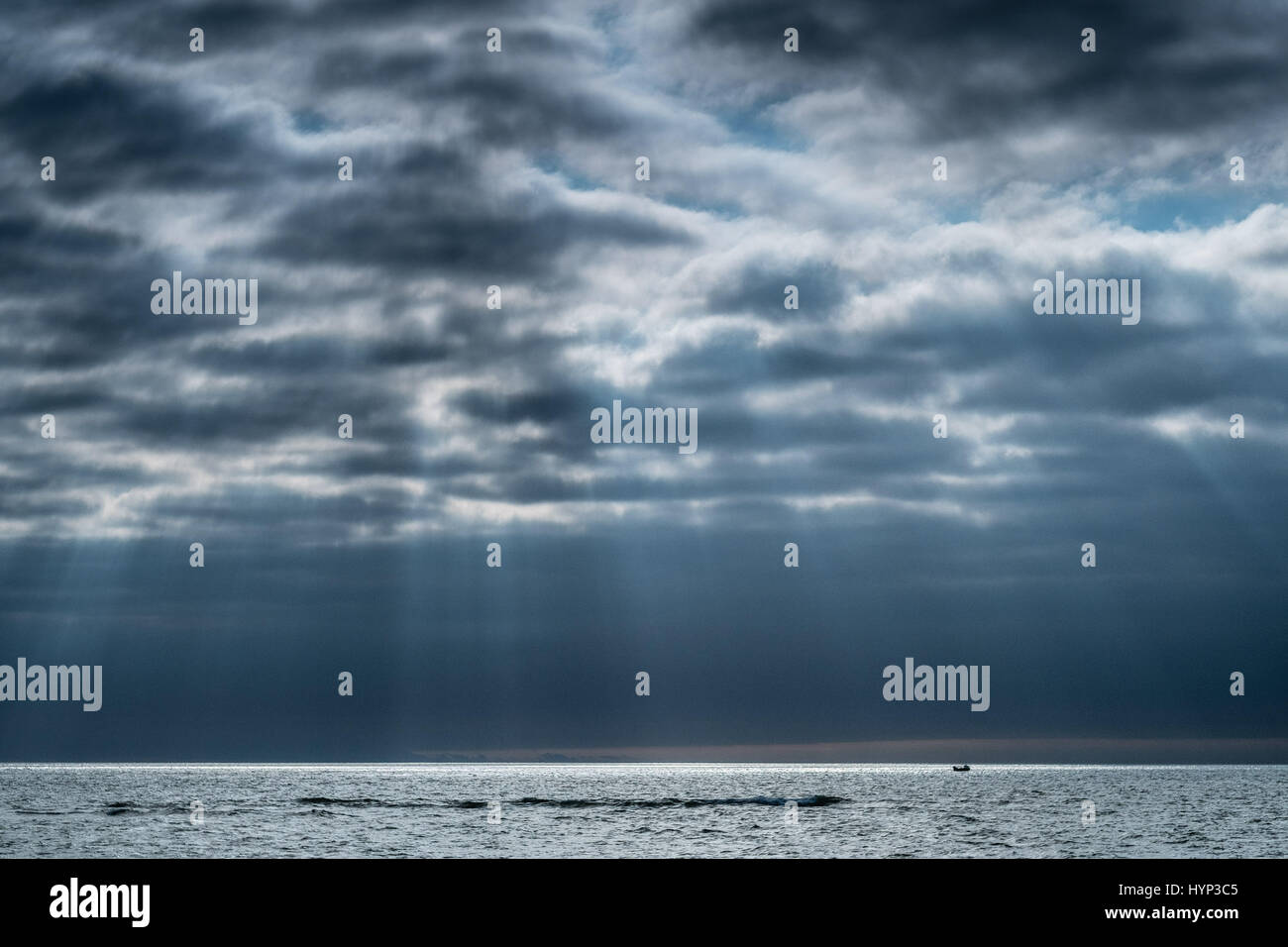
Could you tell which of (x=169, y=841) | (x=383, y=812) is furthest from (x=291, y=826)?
(x=383, y=812)

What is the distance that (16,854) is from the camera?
7688 centimetres

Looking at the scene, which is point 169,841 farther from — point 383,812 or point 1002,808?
point 1002,808
